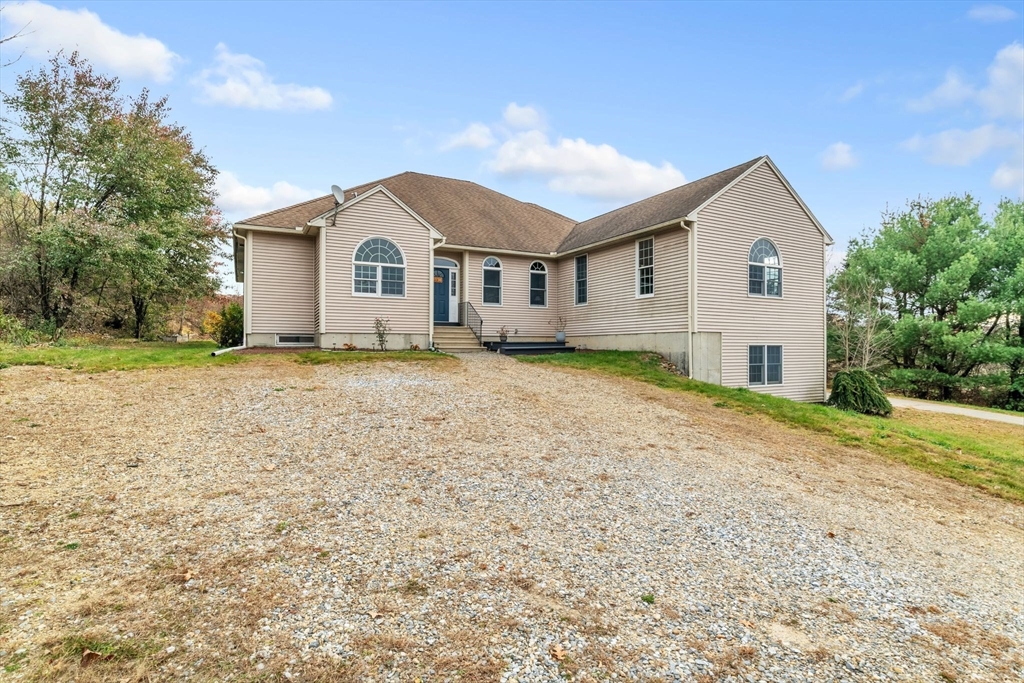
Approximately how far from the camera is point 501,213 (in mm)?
20828

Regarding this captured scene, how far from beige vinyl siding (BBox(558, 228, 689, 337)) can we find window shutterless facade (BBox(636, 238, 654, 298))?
169mm

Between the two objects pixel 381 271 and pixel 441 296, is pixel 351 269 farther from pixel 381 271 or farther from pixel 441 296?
pixel 441 296

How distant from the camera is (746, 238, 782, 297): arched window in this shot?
50.0 feet

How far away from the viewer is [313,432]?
21.9 ft

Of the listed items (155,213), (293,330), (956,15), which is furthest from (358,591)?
(155,213)

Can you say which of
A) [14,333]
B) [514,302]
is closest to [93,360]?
[14,333]

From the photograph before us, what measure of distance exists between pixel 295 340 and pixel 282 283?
1.84 m

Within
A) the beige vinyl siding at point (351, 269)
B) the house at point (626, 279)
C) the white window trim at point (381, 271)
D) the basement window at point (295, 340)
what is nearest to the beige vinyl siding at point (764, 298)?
the house at point (626, 279)

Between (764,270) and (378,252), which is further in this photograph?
(764,270)

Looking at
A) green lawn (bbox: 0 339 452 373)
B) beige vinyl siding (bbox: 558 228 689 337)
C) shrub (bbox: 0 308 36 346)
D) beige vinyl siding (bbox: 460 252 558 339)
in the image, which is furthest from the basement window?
beige vinyl siding (bbox: 558 228 689 337)

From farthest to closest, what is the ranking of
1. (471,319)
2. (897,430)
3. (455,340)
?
(471,319), (455,340), (897,430)

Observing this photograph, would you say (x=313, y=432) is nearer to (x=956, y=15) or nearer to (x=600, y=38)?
(x=600, y=38)

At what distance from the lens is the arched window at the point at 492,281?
17.9m

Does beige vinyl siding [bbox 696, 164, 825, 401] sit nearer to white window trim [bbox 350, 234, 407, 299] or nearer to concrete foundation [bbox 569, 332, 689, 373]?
concrete foundation [bbox 569, 332, 689, 373]
